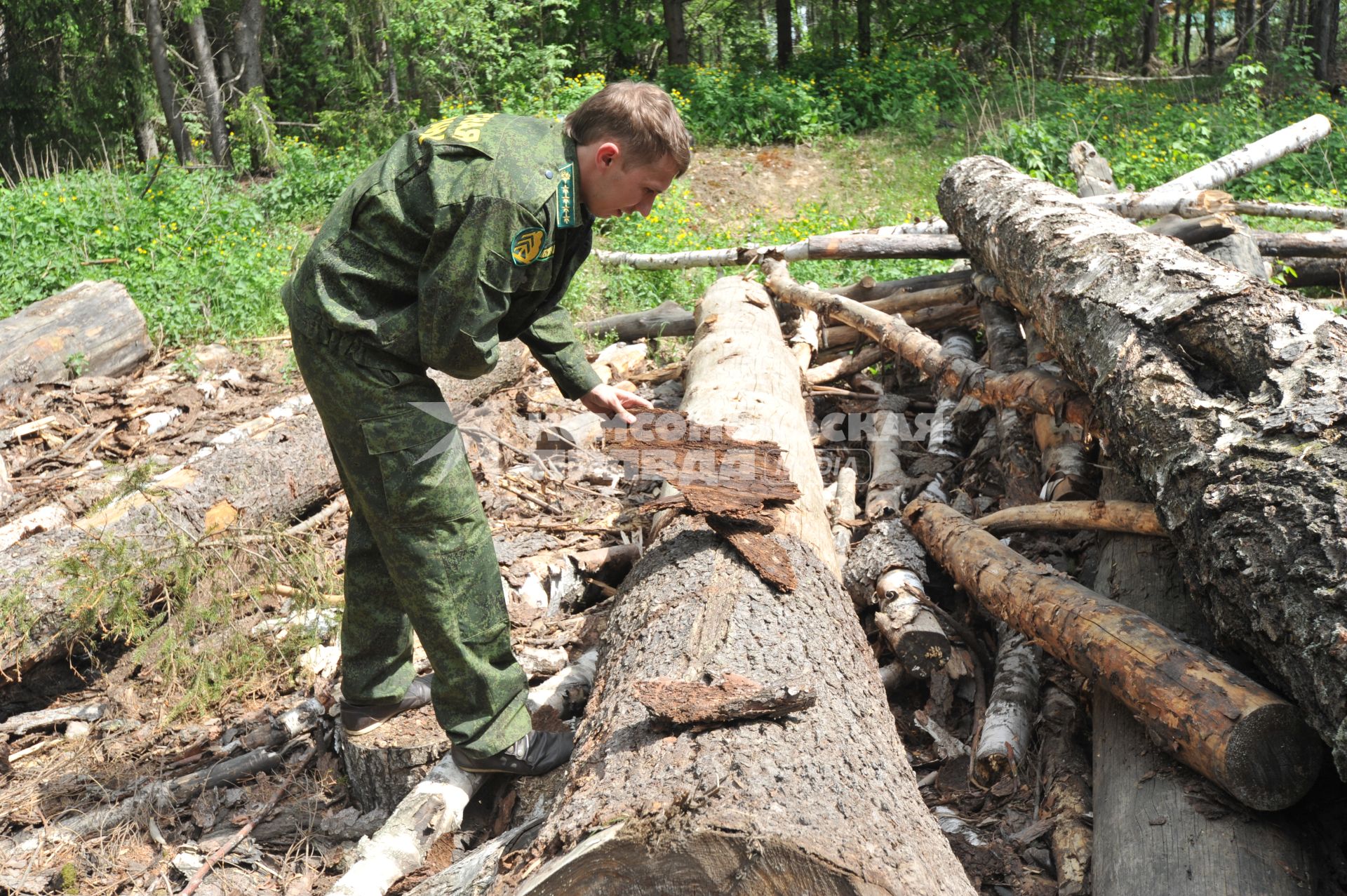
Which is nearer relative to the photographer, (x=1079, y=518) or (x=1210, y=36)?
(x=1079, y=518)

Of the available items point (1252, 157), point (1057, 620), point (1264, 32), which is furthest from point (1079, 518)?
point (1264, 32)

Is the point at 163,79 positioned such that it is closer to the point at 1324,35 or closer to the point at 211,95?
the point at 211,95

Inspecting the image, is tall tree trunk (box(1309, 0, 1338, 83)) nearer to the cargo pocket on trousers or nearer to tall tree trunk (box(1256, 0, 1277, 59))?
tall tree trunk (box(1256, 0, 1277, 59))

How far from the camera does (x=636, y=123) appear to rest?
241 centimetres

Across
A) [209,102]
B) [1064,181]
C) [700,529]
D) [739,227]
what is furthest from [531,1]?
[700,529]

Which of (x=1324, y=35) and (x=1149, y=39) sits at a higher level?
(x=1149, y=39)

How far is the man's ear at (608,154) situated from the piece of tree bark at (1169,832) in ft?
6.50

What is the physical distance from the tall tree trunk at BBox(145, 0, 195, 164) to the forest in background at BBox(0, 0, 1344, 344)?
0.13 feet

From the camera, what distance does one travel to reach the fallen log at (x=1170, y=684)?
215 cm

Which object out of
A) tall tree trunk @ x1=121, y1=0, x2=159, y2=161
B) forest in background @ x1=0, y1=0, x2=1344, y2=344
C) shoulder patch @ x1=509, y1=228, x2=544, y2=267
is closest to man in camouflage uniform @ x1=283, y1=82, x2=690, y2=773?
shoulder patch @ x1=509, y1=228, x2=544, y2=267

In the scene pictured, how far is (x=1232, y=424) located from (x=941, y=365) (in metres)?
2.27

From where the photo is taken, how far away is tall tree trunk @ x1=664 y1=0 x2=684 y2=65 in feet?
54.1

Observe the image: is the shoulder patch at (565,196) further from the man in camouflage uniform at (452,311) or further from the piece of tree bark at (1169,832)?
the piece of tree bark at (1169,832)

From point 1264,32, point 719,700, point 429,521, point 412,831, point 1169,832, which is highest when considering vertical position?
point 1264,32
